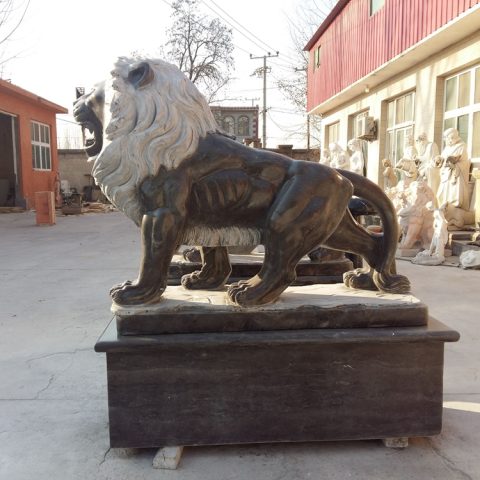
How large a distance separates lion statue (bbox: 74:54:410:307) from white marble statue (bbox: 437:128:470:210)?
20.2 ft

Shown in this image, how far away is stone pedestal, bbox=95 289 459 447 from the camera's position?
1.70 metres

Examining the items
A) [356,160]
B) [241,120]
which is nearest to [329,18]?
[356,160]

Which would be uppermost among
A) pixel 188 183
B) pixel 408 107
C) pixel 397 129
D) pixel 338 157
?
pixel 408 107

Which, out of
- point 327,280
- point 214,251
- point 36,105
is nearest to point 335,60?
point 36,105

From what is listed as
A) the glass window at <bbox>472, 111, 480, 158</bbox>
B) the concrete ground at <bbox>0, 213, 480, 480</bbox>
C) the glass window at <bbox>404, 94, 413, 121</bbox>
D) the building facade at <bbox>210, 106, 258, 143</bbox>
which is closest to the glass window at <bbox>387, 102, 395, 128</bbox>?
the glass window at <bbox>404, 94, 413, 121</bbox>

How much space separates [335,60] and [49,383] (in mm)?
12541

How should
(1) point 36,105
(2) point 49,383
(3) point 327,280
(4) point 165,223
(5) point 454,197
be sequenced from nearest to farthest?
1. (4) point 165,223
2. (2) point 49,383
3. (3) point 327,280
4. (5) point 454,197
5. (1) point 36,105

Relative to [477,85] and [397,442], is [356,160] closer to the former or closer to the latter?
[477,85]

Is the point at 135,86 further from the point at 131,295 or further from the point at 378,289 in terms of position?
the point at 378,289

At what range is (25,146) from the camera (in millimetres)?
16109

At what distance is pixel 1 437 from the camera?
193 centimetres

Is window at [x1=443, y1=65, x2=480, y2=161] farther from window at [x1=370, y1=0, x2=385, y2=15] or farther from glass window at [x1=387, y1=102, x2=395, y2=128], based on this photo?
window at [x1=370, y1=0, x2=385, y2=15]

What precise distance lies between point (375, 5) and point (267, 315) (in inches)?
415

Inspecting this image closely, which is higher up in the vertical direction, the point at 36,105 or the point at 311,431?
the point at 36,105
